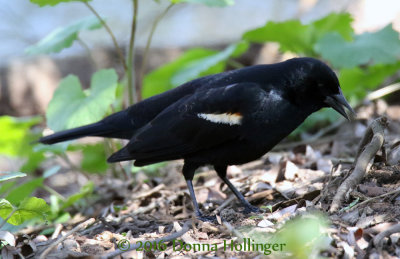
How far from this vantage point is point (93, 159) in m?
5.30

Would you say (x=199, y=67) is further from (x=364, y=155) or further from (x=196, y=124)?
(x=364, y=155)

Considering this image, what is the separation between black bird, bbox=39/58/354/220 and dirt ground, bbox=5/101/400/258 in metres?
0.32

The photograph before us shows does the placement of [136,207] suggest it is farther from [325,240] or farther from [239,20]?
[239,20]

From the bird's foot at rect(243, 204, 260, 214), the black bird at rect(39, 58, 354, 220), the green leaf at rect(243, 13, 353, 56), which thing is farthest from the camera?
the green leaf at rect(243, 13, 353, 56)

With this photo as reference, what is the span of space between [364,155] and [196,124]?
1.09 m

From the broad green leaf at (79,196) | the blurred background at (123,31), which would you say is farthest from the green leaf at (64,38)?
the blurred background at (123,31)

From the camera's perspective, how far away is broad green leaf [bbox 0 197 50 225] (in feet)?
9.89

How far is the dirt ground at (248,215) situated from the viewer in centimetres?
268

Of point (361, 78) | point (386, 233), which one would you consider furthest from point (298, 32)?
point (386, 233)

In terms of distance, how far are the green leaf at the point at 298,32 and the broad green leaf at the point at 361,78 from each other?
0.44 metres

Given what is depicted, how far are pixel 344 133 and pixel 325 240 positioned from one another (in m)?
2.95

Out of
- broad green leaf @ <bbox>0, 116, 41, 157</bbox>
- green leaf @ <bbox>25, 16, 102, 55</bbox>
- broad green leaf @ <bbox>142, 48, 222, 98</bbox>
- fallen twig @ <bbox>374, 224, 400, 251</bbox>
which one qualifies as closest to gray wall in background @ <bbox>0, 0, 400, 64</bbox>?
broad green leaf @ <bbox>142, 48, 222, 98</bbox>

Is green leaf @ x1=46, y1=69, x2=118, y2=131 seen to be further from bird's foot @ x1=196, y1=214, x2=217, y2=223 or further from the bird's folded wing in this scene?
bird's foot @ x1=196, y1=214, x2=217, y2=223

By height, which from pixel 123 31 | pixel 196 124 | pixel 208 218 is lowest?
pixel 208 218
